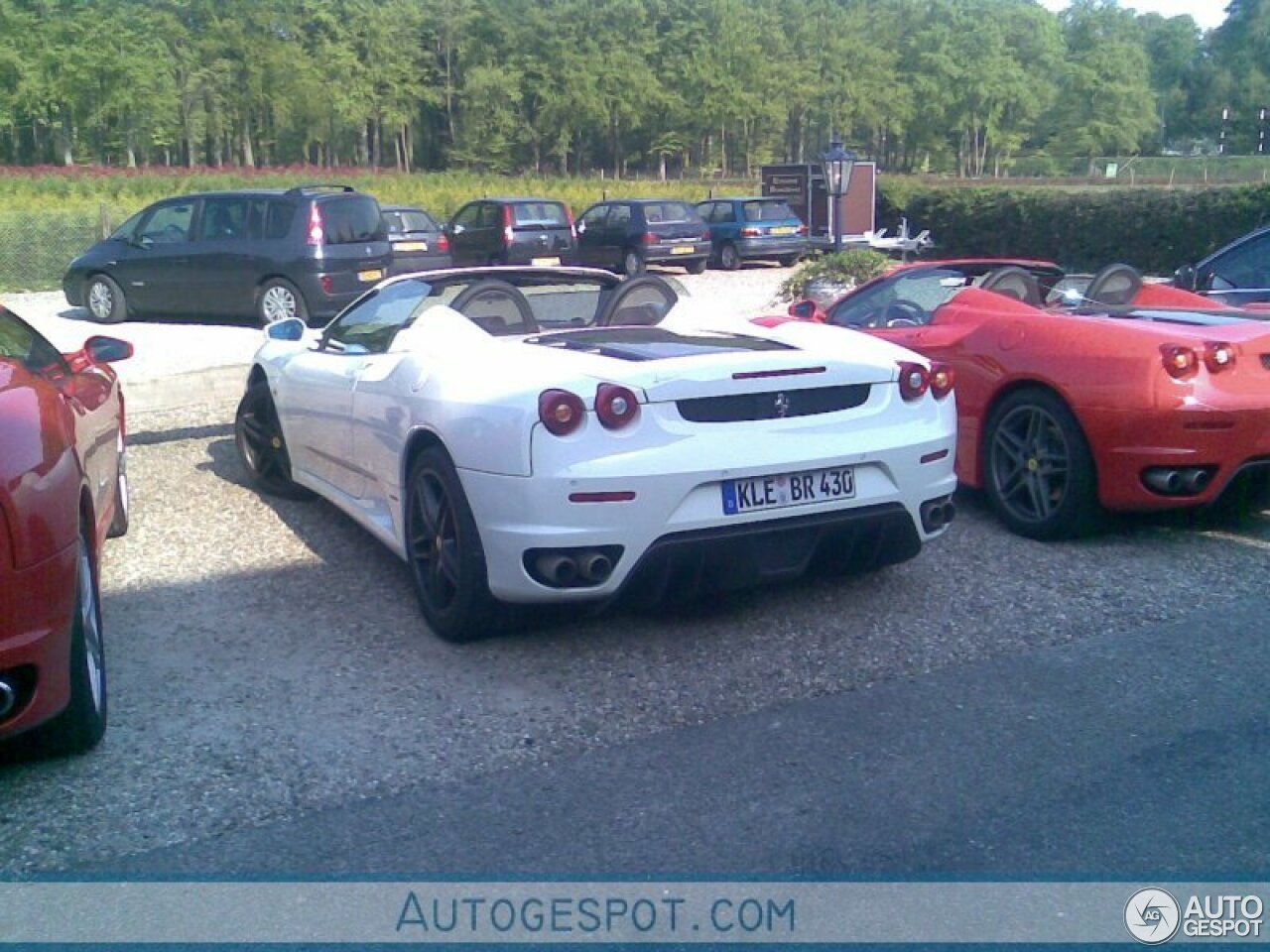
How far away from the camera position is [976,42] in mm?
84312

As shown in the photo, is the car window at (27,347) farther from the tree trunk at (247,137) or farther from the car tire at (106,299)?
the tree trunk at (247,137)

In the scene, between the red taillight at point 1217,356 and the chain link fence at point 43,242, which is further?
the chain link fence at point 43,242

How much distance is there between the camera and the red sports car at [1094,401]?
19.4 ft

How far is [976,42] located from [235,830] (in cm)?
8845

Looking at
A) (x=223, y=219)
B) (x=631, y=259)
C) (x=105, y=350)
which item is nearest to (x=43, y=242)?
(x=223, y=219)

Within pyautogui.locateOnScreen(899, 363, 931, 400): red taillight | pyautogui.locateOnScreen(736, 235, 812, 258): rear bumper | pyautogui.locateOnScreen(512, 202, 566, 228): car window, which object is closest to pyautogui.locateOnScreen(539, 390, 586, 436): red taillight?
pyautogui.locateOnScreen(899, 363, 931, 400): red taillight

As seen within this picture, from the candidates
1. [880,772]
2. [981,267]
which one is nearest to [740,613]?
[880,772]

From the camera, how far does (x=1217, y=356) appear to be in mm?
5961

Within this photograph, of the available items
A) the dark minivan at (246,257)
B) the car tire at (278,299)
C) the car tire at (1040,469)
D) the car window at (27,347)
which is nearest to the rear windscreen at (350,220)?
the dark minivan at (246,257)

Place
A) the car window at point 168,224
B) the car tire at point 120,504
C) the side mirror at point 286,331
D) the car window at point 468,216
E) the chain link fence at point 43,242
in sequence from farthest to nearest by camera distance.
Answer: the car window at point 468,216 → the chain link fence at point 43,242 → the car window at point 168,224 → the side mirror at point 286,331 → the car tire at point 120,504

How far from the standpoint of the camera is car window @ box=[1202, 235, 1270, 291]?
31.7ft

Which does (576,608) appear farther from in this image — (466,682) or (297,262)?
(297,262)

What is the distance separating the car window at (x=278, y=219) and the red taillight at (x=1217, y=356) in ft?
40.1

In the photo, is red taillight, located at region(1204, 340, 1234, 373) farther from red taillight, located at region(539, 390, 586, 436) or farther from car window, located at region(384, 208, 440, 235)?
car window, located at region(384, 208, 440, 235)
